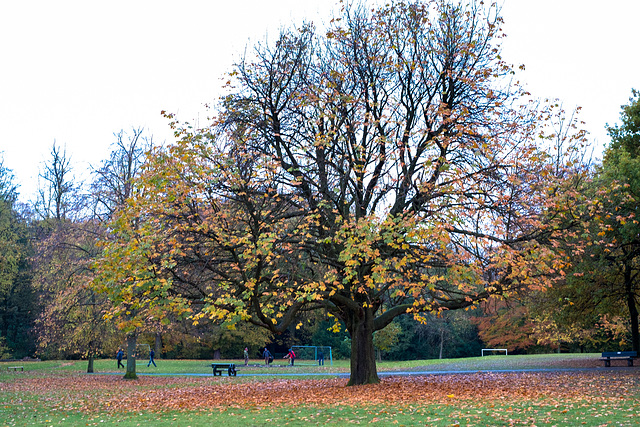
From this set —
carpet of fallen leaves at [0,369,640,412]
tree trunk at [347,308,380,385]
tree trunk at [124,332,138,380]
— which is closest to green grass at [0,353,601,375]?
tree trunk at [124,332,138,380]

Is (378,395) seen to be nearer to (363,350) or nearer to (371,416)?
(363,350)

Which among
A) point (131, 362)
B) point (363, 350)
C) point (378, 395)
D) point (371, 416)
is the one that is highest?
point (363, 350)

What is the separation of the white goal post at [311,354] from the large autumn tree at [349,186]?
29.9 meters

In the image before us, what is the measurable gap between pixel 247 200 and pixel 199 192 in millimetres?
1384

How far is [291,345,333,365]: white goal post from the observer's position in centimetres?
4675

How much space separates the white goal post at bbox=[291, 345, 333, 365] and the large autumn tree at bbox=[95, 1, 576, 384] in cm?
2987

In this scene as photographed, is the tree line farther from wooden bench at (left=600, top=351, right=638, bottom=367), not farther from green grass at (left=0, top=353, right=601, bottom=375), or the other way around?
green grass at (left=0, top=353, right=601, bottom=375)

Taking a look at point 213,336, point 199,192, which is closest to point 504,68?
point 199,192

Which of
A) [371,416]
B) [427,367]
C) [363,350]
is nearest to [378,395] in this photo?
[363,350]

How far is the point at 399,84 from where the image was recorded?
17.2 metres

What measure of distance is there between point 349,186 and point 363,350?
5578mm

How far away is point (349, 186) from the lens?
16.2 meters

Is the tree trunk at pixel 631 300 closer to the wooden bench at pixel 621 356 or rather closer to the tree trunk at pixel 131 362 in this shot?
the wooden bench at pixel 621 356

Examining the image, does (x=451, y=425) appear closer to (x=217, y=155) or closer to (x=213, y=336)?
(x=217, y=155)
